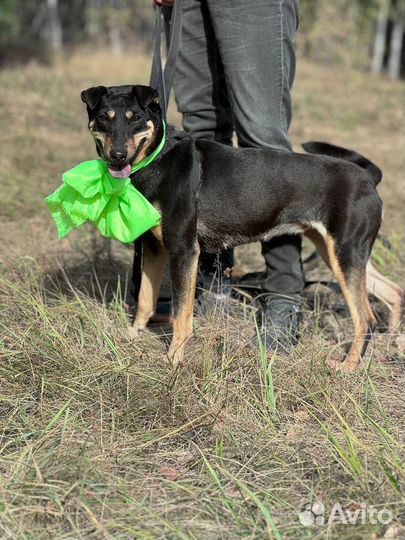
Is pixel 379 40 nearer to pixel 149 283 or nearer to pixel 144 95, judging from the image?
pixel 149 283

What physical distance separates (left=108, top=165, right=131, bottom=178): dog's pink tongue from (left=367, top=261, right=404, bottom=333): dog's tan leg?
5.44 feet

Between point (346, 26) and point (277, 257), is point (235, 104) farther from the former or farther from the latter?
point (346, 26)

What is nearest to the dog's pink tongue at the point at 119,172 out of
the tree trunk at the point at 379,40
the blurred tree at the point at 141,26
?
the blurred tree at the point at 141,26

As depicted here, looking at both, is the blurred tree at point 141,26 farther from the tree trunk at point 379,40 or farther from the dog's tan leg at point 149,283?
the dog's tan leg at point 149,283

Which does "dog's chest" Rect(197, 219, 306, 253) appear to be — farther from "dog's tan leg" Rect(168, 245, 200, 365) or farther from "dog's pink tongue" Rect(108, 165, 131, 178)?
"dog's pink tongue" Rect(108, 165, 131, 178)

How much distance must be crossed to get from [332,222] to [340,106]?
10.5 metres

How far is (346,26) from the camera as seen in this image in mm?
24969

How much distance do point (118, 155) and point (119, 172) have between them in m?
0.14

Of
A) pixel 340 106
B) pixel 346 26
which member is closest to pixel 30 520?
pixel 340 106

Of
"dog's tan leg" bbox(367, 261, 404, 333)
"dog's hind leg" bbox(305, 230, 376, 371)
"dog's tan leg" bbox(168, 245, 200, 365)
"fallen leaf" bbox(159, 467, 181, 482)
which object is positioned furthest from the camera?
"dog's tan leg" bbox(367, 261, 404, 333)

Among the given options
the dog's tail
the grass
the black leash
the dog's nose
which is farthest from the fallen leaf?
the dog's tail

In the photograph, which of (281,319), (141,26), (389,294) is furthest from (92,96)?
(141,26)

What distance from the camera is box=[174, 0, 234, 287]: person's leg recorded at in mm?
3908

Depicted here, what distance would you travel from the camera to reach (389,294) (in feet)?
13.7
